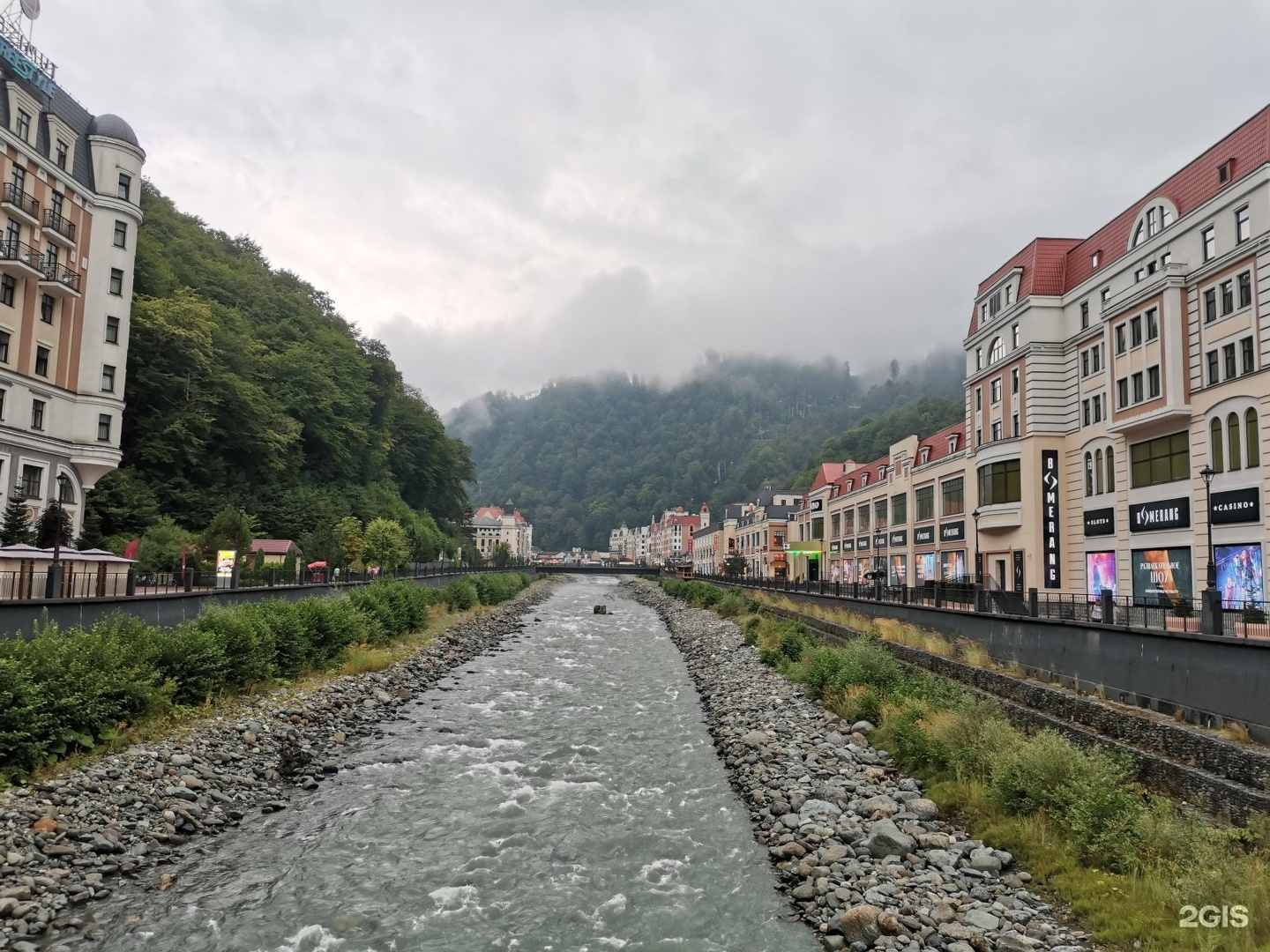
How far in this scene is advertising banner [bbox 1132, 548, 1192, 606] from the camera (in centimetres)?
2733

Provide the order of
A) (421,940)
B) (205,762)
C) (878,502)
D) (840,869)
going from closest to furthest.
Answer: (421,940) < (840,869) < (205,762) < (878,502)

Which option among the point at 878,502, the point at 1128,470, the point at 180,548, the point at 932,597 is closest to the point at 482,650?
the point at 180,548

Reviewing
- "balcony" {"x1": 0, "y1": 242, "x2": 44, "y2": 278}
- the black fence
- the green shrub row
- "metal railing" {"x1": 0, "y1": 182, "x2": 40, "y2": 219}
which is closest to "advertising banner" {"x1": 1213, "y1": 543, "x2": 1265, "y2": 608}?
the black fence

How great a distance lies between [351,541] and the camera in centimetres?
5956

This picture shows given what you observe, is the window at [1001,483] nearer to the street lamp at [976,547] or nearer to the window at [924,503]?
the street lamp at [976,547]

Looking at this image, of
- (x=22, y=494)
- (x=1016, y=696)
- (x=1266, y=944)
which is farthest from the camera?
(x=22, y=494)

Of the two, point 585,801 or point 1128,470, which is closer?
point 585,801

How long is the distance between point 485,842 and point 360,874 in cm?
→ 221

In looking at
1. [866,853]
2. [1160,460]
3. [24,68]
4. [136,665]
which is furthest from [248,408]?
[1160,460]

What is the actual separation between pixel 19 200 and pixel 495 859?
4017 centimetres

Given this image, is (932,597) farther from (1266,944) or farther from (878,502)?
(878,502)

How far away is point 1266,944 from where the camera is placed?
7.47m

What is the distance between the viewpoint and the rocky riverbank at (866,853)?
29.9 feet

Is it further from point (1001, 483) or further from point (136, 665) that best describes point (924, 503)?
point (136, 665)
